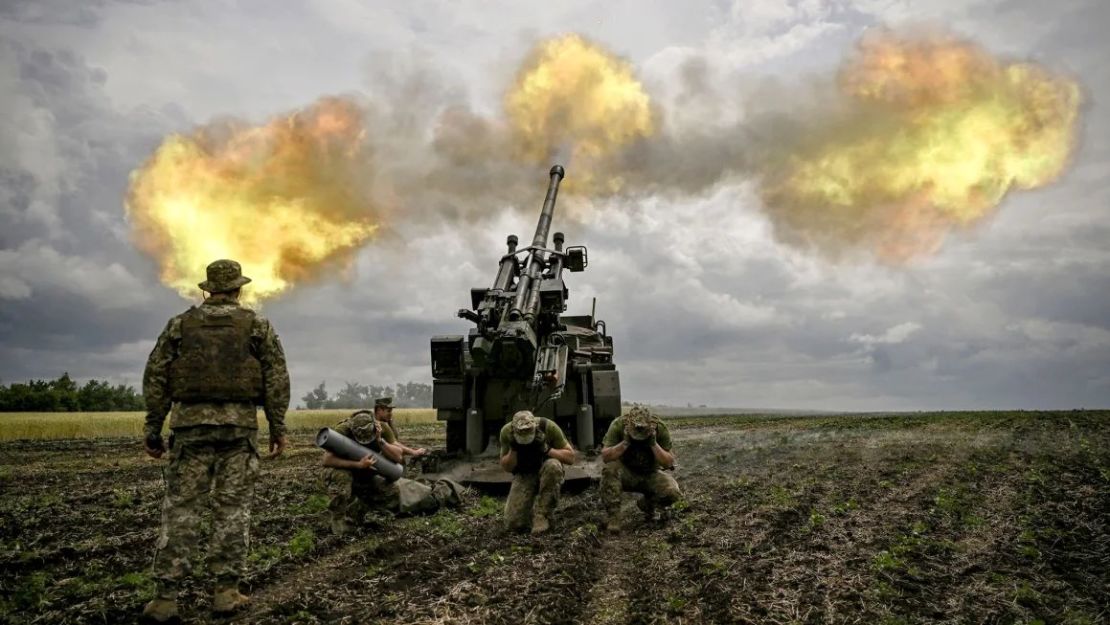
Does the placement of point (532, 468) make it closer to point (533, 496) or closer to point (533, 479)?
point (533, 479)

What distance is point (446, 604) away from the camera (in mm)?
5312

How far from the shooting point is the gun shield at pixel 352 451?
770 cm

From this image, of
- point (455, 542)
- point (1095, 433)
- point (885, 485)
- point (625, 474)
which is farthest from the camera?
point (1095, 433)

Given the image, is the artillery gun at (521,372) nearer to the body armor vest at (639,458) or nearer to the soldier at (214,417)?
the body armor vest at (639,458)

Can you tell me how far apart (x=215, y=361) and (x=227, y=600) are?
1.81m

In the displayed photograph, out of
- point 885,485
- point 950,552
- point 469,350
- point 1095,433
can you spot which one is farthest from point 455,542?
point 1095,433

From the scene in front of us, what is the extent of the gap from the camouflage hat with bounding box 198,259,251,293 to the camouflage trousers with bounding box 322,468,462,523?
334 centimetres

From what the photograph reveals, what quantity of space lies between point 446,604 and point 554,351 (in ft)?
24.5

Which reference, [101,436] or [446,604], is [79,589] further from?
[101,436]

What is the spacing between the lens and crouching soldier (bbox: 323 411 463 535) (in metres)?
8.37

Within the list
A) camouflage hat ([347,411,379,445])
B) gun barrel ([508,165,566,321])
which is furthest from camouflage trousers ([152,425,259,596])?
gun barrel ([508,165,566,321])

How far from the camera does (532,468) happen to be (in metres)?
8.73

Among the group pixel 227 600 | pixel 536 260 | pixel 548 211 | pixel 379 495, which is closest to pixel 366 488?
pixel 379 495

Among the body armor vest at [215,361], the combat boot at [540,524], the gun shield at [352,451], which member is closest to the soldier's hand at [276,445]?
the body armor vest at [215,361]
